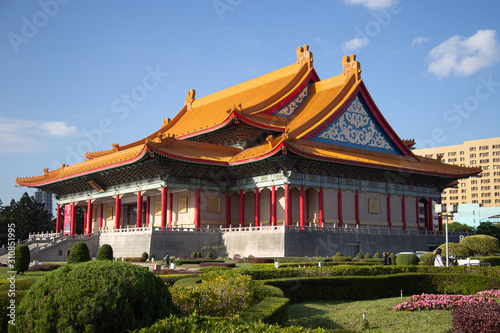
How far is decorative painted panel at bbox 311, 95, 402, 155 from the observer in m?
42.6

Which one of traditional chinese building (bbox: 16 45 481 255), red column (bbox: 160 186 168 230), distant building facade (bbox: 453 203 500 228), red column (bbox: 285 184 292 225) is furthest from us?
distant building facade (bbox: 453 203 500 228)

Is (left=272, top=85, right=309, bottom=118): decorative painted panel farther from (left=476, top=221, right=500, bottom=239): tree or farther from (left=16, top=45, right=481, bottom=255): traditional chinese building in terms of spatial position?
(left=476, top=221, right=500, bottom=239): tree

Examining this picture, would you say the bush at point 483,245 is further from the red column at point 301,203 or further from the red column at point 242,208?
the red column at point 242,208

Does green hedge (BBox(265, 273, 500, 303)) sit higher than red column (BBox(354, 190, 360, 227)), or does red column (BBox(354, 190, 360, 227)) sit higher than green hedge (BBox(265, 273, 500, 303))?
red column (BBox(354, 190, 360, 227))

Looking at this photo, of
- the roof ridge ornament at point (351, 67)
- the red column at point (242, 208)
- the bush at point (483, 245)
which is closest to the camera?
the bush at point (483, 245)

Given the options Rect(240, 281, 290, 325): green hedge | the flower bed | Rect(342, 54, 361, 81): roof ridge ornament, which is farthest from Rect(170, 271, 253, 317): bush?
Rect(342, 54, 361, 81): roof ridge ornament

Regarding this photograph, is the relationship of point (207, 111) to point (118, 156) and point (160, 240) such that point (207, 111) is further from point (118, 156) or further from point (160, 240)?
point (160, 240)

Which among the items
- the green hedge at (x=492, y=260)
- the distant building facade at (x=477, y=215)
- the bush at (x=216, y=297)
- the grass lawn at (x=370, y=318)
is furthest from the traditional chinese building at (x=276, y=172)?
the distant building facade at (x=477, y=215)

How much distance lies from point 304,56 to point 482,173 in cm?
7647

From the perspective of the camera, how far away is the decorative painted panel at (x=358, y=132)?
140 feet

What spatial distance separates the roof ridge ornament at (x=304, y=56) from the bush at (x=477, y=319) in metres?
40.1

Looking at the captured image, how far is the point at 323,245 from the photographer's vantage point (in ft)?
118

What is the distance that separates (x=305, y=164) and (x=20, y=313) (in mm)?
31290

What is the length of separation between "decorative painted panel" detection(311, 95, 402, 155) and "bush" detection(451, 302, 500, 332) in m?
31.9
